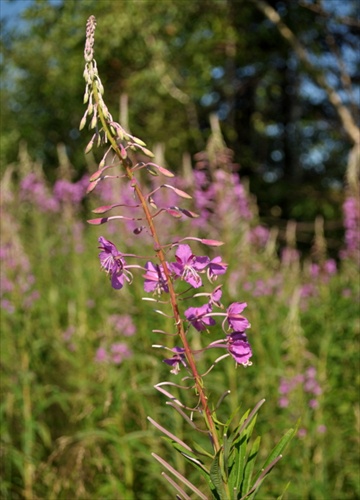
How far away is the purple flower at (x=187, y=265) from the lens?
158 centimetres

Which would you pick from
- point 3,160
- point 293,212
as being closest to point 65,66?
point 3,160

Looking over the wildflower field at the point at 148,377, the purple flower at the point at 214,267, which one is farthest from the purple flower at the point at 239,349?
the wildflower field at the point at 148,377

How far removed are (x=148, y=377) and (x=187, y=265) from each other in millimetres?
2807

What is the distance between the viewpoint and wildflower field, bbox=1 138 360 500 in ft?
12.4

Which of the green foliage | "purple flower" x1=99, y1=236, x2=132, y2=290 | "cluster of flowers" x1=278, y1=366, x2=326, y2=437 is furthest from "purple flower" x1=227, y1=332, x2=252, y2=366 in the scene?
the green foliage

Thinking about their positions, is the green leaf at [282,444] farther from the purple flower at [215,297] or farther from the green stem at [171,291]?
the purple flower at [215,297]

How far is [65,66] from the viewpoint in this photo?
606 inches

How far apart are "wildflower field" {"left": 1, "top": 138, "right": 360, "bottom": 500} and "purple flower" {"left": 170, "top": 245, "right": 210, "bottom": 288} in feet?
5.56

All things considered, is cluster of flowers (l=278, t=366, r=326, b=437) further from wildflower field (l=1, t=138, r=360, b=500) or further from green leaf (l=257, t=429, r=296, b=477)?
green leaf (l=257, t=429, r=296, b=477)

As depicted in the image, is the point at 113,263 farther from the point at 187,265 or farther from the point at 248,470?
the point at 248,470

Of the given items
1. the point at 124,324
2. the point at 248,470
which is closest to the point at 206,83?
the point at 124,324

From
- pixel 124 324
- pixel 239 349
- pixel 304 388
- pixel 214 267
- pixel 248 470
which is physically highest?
pixel 214 267

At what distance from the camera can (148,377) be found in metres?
4.32

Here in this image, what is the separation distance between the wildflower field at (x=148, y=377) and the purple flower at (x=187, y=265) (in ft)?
5.56
